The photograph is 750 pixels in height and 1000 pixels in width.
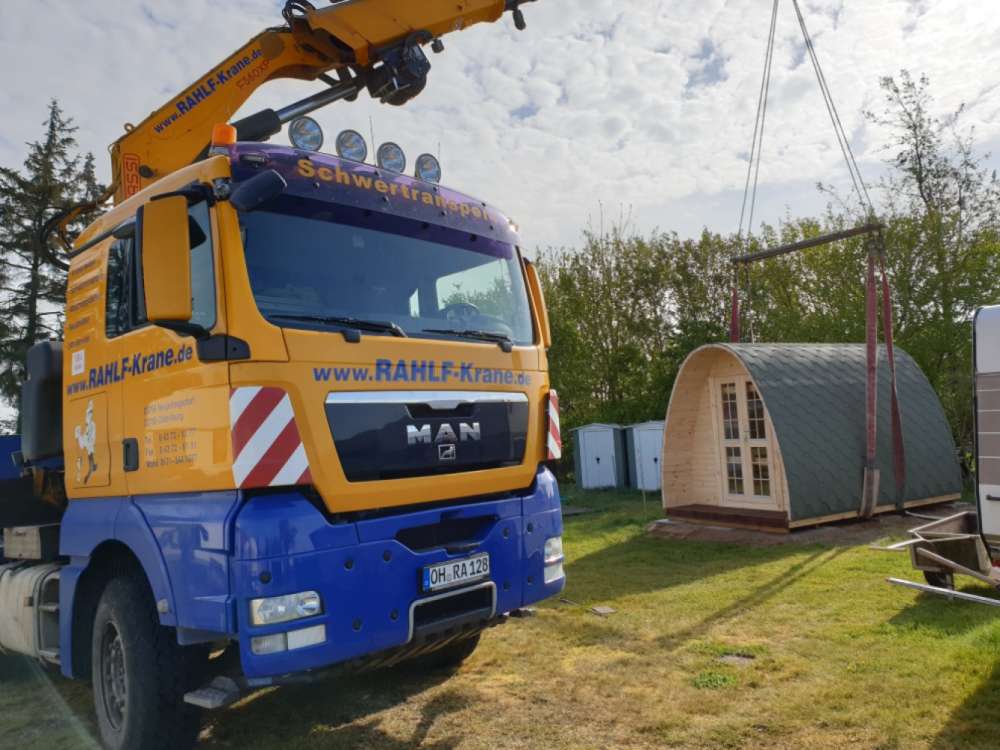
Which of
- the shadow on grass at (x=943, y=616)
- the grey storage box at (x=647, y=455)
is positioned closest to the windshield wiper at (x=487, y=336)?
the shadow on grass at (x=943, y=616)

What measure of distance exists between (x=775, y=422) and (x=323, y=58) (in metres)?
7.59

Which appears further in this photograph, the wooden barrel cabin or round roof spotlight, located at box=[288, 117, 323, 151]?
the wooden barrel cabin

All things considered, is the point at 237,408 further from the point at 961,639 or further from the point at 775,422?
the point at 775,422

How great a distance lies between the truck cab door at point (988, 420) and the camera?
505 centimetres

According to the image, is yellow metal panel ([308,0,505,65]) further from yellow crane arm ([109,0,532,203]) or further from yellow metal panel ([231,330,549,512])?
yellow metal panel ([231,330,549,512])

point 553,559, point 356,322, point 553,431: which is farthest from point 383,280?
point 553,559

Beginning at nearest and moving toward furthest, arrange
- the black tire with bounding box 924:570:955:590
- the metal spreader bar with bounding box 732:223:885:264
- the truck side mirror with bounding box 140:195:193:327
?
the truck side mirror with bounding box 140:195:193:327, the black tire with bounding box 924:570:955:590, the metal spreader bar with bounding box 732:223:885:264

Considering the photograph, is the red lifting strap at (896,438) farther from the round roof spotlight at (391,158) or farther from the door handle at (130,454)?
the door handle at (130,454)

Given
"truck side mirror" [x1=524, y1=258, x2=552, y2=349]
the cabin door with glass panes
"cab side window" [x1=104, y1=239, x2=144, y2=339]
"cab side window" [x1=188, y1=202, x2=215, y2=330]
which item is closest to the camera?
"cab side window" [x1=188, y1=202, x2=215, y2=330]

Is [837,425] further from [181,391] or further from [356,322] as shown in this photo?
[181,391]

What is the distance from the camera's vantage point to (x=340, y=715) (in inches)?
193

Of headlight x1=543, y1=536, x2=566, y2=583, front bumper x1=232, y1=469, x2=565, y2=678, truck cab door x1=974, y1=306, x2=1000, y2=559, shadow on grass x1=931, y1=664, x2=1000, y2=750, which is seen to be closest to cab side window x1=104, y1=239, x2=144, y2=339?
front bumper x1=232, y1=469, x2=565, y2=678

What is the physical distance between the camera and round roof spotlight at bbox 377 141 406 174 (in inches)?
189

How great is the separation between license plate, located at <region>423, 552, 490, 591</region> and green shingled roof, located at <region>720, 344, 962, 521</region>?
7266 millimetres
